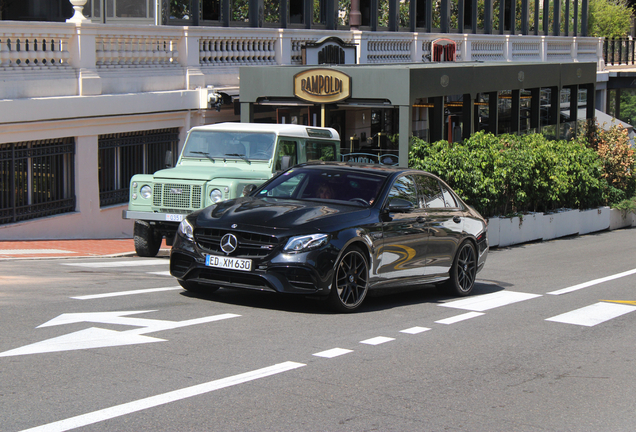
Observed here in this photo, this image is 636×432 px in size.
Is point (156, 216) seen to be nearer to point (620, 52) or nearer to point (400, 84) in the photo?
point (400, 84)

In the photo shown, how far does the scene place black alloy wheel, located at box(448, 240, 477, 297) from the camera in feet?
37.8

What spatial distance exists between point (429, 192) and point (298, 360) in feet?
14.6

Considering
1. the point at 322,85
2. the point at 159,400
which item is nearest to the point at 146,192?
the point at 322,85

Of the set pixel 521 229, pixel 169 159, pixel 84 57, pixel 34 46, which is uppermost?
pixel 34 46

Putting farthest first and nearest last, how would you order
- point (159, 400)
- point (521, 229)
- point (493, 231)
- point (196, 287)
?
point (521, 229) < point (493, 231) < point (196, 287) < point (159, 400)

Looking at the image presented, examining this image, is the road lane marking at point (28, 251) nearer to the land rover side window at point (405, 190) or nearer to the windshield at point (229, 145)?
the windshield at point (229, 145)

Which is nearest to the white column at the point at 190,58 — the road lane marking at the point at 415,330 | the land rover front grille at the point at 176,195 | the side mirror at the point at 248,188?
the land rover front grille at the point at 176,195

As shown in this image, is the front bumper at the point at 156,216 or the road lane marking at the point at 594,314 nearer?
the road lane marking at the point at 594,314

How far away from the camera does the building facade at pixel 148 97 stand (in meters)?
17.2

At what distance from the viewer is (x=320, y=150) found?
15375 millimetres

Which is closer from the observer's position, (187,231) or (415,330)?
(415,330)

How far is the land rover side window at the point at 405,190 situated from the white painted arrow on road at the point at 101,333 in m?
2.56

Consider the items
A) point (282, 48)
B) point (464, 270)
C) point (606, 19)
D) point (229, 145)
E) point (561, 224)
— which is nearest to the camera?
point (464, 270)

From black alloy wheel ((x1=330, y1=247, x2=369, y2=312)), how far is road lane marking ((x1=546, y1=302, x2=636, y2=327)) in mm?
2177
